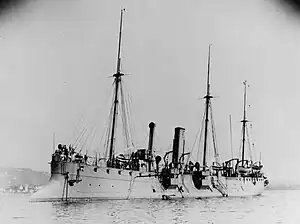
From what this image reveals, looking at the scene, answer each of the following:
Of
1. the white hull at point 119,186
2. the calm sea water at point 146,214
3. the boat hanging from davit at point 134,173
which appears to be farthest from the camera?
the white hull at point 119,186

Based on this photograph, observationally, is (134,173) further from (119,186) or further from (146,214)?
(146,214)

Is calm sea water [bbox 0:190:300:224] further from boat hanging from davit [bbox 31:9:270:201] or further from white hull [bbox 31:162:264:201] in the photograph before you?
white hull [bbox 31:162:264:201]

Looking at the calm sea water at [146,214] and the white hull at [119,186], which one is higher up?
the white hull at [119,186]

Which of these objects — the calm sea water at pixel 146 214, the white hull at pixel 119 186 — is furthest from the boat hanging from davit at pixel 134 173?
the calm sea water at pixel 146 214

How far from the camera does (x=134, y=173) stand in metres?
4.51

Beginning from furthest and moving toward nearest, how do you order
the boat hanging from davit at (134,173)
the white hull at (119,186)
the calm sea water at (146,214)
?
the white hull at (119,186) → the boat hanging from davit at (134,173) → the calm sea water at (146,214)

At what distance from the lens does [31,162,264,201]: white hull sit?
3461 millimetres

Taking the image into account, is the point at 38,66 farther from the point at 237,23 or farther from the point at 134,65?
the point at 237,23

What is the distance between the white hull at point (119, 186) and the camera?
3.46 meters

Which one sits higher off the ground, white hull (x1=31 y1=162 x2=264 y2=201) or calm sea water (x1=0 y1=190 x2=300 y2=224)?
white hull (x1=31 y1=162 x2=264 y2=201)

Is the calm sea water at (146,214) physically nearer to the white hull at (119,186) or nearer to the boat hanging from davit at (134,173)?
the boat hanging from davit at (134,173)

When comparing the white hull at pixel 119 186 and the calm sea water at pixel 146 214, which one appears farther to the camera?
the white hull at pixel 119 186

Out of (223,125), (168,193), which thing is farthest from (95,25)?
(168,193)

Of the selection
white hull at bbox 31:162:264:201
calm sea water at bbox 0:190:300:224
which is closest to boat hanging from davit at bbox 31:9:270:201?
white hull at bbox 31:162:264:201
